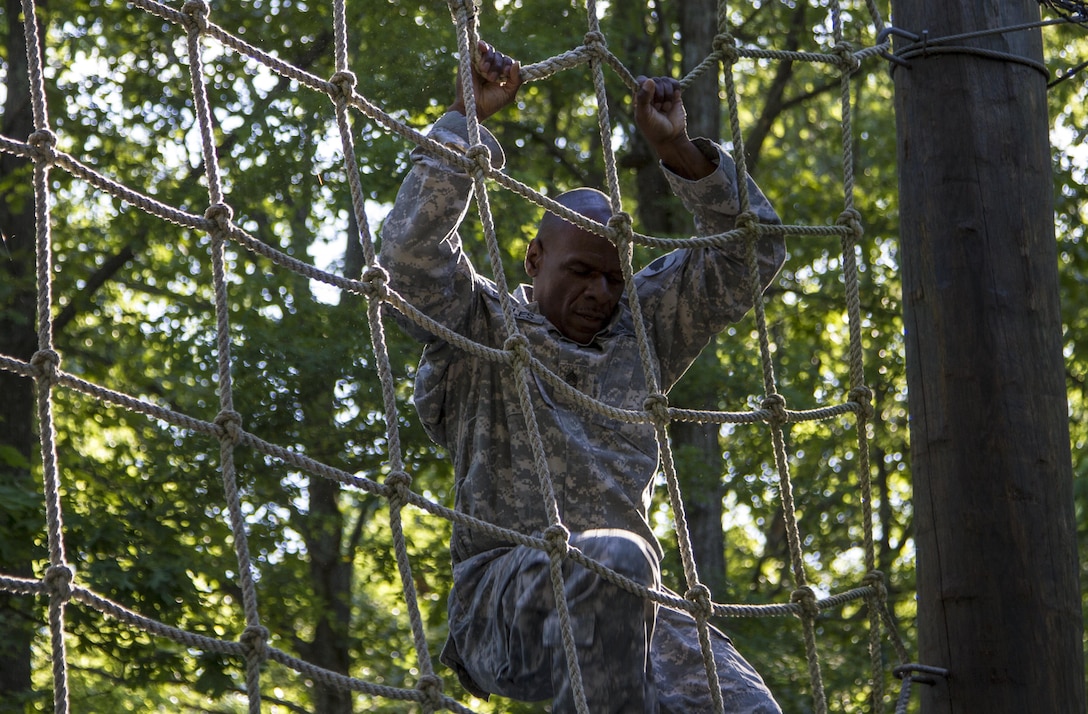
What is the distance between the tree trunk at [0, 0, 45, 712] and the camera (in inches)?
227

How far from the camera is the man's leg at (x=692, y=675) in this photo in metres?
2.42

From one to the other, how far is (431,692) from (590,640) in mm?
247

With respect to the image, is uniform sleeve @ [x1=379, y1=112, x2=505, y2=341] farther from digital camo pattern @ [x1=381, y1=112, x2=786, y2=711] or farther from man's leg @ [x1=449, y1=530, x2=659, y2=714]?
man's leg @ [x1=449, y1=530, x2=659, y2=714]

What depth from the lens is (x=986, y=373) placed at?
2.37 meters

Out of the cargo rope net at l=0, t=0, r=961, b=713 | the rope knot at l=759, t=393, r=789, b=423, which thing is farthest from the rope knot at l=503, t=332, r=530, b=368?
the rope knot at l=759, t=393, r=789, b=423

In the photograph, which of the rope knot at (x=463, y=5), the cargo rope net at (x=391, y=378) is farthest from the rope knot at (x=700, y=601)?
the rope knot at (x=463, y=5)

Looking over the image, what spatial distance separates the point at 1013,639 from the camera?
227 cm

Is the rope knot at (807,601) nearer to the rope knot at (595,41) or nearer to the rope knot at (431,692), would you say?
the rope knot at (431,692)

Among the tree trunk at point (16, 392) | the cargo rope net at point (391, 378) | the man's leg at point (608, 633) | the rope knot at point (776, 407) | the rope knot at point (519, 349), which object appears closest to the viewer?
the cargo rope net at point (391, 378)

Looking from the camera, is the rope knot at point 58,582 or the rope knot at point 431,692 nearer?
the rope knot at point 58,582

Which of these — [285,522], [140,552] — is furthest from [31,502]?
[285,522]

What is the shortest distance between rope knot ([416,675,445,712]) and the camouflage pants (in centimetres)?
16

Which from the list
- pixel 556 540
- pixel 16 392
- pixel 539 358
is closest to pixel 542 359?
pixel 539 358

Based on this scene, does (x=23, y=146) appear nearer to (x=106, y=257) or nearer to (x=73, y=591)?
(x=73, y=591)
